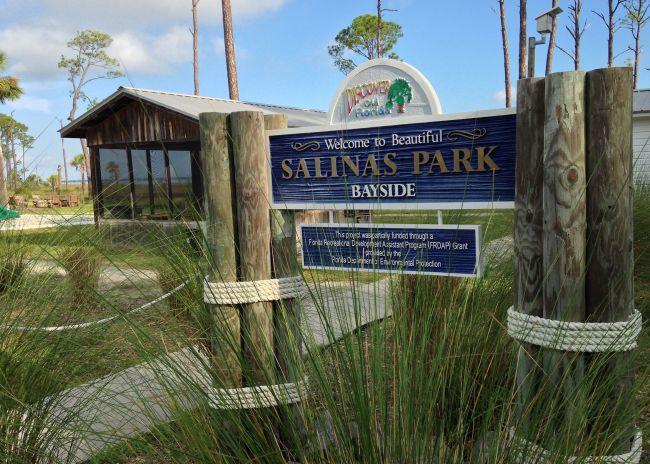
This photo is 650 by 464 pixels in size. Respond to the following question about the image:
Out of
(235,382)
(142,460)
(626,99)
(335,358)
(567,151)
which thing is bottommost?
Answer: (142,460)

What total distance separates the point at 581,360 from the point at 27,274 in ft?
9.41

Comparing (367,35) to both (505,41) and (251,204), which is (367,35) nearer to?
(505,41)

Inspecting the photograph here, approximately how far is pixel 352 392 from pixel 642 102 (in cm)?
1809

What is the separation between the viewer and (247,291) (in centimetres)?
288

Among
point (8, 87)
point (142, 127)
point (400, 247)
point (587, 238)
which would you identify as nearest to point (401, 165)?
point (400, 247)

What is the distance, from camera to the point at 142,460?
3.04 m

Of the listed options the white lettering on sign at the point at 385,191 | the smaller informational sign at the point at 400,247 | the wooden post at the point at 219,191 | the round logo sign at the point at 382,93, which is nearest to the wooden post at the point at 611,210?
the smaller informational sign at the point at 400,247

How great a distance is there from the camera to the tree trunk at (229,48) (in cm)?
1786

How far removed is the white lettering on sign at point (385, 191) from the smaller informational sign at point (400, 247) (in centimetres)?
16

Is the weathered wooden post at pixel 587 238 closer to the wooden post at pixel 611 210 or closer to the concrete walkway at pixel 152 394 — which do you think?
the wooden post at pixel 611 210

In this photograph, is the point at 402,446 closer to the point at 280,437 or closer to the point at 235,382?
the point at 235,382

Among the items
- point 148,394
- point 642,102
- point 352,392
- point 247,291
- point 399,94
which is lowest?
point 148,394

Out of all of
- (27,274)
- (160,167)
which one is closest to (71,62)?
(160,167)

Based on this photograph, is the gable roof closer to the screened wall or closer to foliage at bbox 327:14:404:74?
the screened wall
